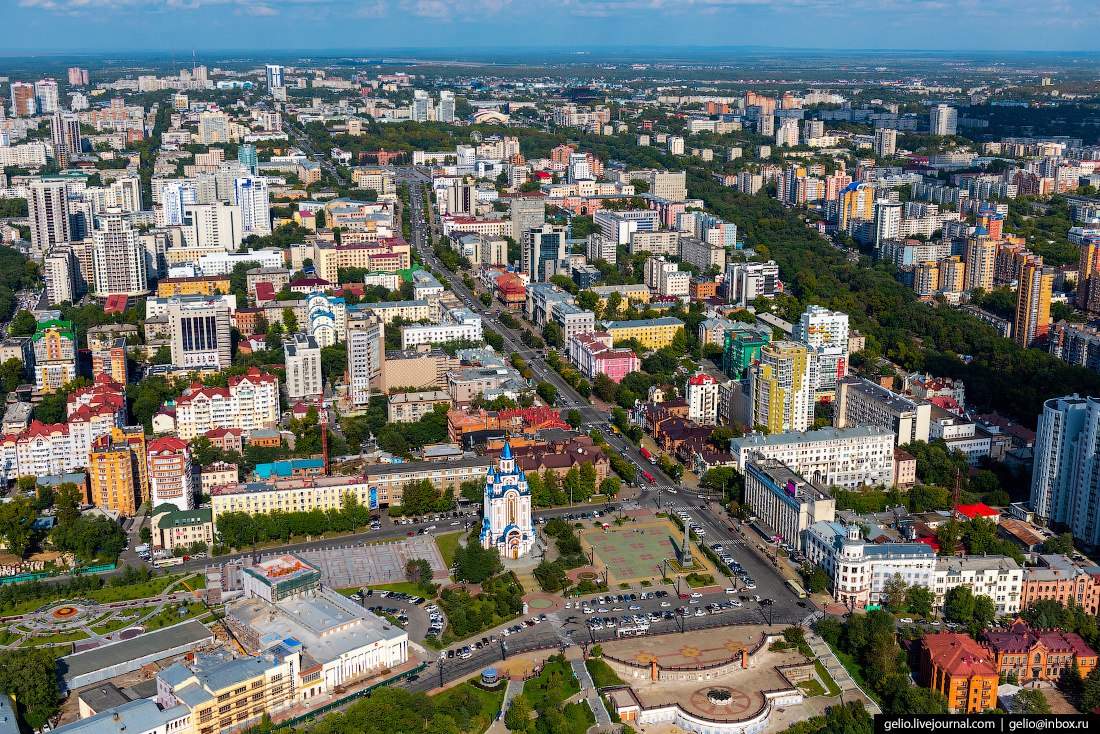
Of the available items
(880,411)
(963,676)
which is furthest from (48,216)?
(963,676)

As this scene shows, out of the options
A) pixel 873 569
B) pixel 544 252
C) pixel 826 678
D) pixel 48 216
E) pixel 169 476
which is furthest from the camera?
pixel 48 216

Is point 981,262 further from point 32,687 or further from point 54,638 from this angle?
point 32,687

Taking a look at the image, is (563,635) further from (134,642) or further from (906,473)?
(906,473)

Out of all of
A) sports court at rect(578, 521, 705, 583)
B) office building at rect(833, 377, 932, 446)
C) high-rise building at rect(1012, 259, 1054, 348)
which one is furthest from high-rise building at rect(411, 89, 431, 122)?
sports court at rect(578, 521, 705, 583)

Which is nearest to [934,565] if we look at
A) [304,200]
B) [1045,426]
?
[1045,426]

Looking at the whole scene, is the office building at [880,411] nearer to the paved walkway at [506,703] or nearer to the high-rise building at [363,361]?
the high-rise building at [363,361]

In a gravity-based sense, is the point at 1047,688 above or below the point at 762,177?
below

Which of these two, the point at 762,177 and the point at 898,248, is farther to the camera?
the point at 762,177
